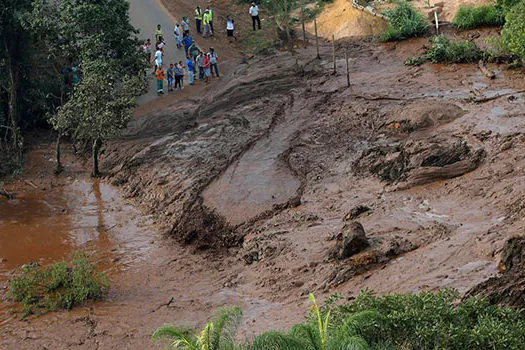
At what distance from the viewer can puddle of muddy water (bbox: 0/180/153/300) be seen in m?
19.9

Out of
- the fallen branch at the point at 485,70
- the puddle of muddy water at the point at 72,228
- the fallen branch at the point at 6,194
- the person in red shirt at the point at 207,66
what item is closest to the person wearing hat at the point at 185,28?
the person in red shirt at the point at 207,66

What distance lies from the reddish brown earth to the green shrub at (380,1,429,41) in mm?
790

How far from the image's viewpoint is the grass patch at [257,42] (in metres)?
32.7

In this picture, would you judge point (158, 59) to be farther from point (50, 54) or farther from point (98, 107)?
point (98, 107)

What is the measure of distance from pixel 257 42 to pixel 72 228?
50.1ft

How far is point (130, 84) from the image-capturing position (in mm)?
24156

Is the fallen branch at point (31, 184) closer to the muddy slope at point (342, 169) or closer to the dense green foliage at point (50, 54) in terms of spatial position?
the dense green foliage at point (50, 54)

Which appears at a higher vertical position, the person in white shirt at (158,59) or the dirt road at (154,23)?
the dirt road at (154,23)

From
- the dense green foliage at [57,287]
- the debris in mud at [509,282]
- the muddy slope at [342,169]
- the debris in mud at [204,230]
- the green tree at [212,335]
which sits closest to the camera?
the green tree at [212,335]

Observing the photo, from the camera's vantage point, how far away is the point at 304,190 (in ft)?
67.9

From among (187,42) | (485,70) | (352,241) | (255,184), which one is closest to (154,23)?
(187,42)

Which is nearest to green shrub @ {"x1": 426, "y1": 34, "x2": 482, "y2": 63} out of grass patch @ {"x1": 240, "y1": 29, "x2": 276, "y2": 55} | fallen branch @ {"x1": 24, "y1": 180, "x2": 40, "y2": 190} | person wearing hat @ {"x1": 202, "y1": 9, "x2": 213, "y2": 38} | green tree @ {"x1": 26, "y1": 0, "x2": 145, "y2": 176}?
grass patch @ {"x1": 240, "y1": 29, "x2": 276, "y2": 55}

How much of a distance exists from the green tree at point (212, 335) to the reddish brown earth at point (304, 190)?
3421mm

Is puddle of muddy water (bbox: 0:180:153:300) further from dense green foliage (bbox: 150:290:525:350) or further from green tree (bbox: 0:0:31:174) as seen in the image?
dense green foliage (bbox: 150:290:525:350)
